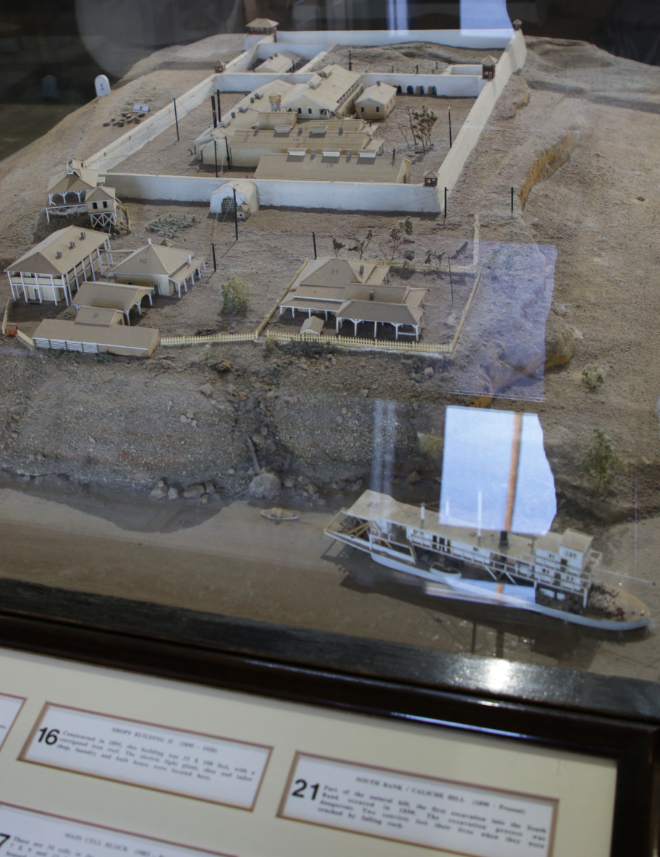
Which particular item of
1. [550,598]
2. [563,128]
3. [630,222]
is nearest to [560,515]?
[550,598]

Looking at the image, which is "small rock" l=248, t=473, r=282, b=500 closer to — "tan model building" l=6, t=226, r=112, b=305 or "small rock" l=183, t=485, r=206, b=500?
"small rock" l=183, t=485, r=206, b=500

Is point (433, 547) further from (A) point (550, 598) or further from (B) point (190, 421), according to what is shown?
(B) point (190, 421)

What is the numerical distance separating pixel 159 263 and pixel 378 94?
188 inches

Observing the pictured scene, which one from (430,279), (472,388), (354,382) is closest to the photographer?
(472,388)

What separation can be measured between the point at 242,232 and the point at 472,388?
3.01 meters

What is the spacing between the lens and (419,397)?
4.12m

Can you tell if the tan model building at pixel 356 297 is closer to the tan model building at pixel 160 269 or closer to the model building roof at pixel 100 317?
the tan model building at pixel 160 269

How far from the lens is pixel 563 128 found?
5613 mm

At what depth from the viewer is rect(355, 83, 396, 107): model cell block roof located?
29.2ft

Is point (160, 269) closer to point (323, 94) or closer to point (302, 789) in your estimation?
point (302, 789)

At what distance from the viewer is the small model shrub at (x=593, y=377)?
371 cm

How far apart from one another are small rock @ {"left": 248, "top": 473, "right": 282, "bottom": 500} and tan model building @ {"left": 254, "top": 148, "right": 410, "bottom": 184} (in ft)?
13.3

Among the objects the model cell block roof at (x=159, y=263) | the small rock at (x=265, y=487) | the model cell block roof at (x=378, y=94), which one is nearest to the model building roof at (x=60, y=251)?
the model cell block roof at (x=159, y=263)

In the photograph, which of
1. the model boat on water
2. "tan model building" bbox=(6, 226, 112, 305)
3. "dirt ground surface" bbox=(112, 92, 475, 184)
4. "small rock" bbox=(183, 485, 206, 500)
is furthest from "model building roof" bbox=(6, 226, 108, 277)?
the model boat on water
